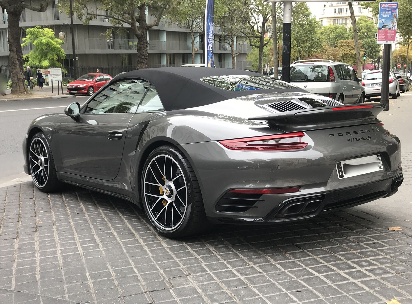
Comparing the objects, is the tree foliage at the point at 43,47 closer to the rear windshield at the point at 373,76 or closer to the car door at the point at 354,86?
the rear windshield at the point at 373,76

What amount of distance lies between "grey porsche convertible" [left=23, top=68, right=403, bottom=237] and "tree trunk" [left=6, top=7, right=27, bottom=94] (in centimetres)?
2780

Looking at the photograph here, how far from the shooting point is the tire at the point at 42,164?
6031 mm

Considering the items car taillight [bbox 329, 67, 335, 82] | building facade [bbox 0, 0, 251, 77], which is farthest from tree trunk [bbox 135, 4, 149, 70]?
car taillight [bbox 329, 67, 335, 82]

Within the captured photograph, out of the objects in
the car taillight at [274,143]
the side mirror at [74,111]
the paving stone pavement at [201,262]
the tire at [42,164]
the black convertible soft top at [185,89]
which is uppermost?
the black convertible soft top at [185,89]

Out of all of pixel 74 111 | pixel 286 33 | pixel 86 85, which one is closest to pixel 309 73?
pixel 286 33

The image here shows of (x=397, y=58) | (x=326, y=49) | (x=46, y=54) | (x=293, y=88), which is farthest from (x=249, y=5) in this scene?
(x=397, y=58)

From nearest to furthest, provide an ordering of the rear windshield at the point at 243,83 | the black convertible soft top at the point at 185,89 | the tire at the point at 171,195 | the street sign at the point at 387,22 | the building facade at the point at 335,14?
the tire at the point at 171,195 < the black convertible soft top at the point at 185,89 < the rear windshield at the point at 243,83 < the street sign at the point at 387,22 < the building facade at the point at 335,14

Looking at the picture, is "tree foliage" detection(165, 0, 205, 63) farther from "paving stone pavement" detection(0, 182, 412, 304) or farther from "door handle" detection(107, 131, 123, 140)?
"paving stone pavement" detection(0, 182, 412, 304)

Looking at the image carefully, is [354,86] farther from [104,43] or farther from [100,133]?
[104,43]

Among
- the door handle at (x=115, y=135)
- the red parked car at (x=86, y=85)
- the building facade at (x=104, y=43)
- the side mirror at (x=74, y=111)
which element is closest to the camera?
the door handle at (x=115, y=135)

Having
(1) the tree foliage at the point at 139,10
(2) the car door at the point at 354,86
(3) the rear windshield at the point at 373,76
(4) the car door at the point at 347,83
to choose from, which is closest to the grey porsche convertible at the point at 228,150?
(4) the car door at the point at 347,83

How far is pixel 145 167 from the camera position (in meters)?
4.56

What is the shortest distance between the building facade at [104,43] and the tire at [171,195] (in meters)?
39.5

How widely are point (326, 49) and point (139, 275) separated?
9788cm
